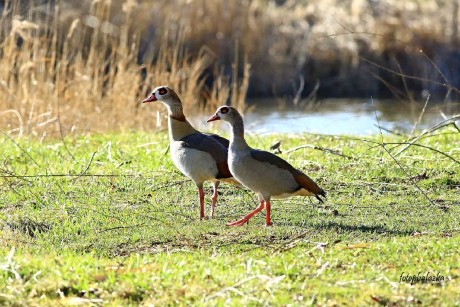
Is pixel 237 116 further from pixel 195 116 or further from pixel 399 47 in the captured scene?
pixel 399 47

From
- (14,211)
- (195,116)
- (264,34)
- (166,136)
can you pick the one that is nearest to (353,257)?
(14,211)

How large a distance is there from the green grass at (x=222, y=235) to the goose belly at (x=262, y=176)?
0.88 ft

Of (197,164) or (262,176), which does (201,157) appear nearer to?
(197,164)

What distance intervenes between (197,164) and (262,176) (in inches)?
25.8

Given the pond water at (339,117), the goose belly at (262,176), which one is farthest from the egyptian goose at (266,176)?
the pond water at (339,117)

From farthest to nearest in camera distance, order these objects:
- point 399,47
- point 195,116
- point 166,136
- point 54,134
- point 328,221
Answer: point 399,47, point 195,116, point 54,134, point 166,136, point 328,221

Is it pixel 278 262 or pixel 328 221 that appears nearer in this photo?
pixel 278 262

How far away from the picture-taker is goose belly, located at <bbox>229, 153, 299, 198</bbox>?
636cm

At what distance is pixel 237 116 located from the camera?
267 inches

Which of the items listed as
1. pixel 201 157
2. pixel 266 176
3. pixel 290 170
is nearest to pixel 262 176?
pixel 266 176

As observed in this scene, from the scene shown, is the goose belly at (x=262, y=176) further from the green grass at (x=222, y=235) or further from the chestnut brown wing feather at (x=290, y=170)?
the green grass at (x=222, y=235)

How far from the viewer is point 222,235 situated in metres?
6.20

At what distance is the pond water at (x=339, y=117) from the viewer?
14.0 metres

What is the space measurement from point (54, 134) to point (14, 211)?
4.37 m
